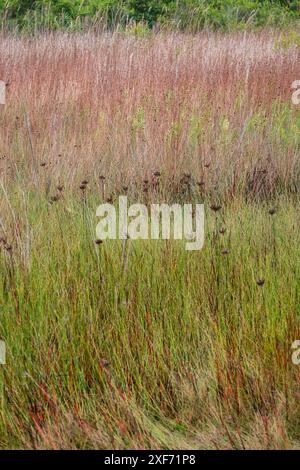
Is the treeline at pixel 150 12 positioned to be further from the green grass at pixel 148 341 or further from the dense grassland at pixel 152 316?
the green grass at pixel 148 341

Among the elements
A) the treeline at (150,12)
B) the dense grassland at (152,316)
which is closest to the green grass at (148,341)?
the dense grassland at (152,316)

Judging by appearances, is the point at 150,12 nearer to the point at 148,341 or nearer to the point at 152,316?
the point at 152,316

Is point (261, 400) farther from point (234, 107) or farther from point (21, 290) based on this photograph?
point (234, 107)

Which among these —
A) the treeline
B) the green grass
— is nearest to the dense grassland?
the green grass

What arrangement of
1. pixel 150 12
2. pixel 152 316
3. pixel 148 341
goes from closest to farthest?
pixel 148 341, pixel 152 316, pixel 150 12

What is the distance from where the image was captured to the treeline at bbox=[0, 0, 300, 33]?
13.8 m

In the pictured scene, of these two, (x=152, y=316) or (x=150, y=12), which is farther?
(x=150, y=12)

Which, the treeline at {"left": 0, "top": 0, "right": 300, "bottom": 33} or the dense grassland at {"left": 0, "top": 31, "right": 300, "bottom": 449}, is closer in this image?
the dense grassland at {"left": 0, "top": 31, "right": 300, "bottom": 449}

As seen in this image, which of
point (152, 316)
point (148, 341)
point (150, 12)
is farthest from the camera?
point (150, 12)

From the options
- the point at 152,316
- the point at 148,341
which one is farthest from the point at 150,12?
the point at 148,341

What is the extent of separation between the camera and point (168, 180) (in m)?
5.38

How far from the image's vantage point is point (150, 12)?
1516 cm

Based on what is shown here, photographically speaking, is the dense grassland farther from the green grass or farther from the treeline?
the treeline
